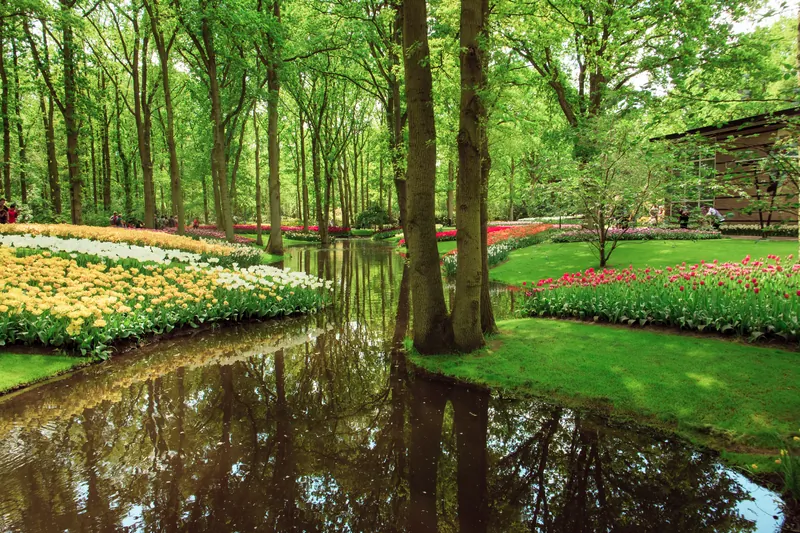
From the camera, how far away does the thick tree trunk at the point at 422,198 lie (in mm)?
7035

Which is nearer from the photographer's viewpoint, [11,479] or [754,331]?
[11,479]

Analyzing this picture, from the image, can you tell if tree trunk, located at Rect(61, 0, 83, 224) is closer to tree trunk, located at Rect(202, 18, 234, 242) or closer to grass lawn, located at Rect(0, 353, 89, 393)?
tree trunk, located at Rect(202, 18, 234, 242)

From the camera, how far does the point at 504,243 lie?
20656mm

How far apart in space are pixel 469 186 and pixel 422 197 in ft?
2.61

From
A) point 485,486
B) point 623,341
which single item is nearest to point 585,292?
point 623,341

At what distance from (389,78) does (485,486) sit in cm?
1787

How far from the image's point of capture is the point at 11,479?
12.3 ft

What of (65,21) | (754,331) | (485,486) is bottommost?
(485,486)

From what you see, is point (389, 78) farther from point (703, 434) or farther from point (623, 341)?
point (703, 434)

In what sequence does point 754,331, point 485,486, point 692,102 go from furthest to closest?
point 754,331, point 692,102, point 485,486

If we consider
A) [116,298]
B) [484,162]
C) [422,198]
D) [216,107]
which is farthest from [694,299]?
[216,107]

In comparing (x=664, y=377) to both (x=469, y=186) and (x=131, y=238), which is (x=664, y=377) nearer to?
(x=469, y=186)

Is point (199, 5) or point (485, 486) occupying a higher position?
point (199, 5)

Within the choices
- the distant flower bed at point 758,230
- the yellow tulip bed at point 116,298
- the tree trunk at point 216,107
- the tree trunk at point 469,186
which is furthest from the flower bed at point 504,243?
the tree trunk at point 216,107
